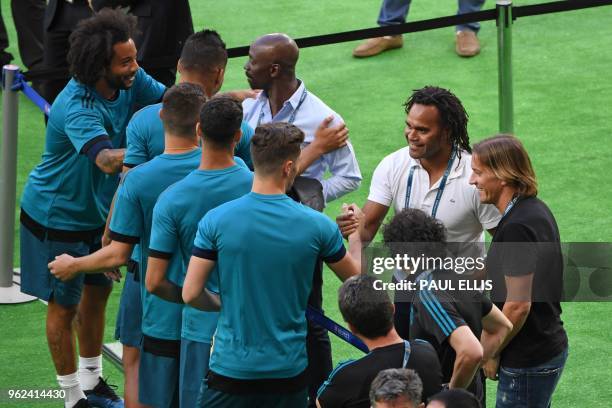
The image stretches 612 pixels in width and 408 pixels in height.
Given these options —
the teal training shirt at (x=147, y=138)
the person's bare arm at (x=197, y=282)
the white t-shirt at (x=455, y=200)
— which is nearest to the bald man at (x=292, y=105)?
the teal training shirt at (x=147, y=138)

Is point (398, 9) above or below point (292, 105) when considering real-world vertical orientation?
above

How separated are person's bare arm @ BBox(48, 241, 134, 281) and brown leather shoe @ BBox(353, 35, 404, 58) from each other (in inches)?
226

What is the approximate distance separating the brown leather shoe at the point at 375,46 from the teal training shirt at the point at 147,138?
5.19 meters

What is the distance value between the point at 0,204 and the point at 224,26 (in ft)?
15.6

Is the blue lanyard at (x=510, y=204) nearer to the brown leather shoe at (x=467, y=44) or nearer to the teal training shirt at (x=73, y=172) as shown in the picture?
the teal training shirt at (x=73, y=172)

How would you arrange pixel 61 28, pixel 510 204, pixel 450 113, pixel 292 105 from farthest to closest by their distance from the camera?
pixel 61 28 < pixel 292 105 < pixel 450 113 < pixel 510 204

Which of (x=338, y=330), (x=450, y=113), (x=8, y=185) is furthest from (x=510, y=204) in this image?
(x=8, y=185)

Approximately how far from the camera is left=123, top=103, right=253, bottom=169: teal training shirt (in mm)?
5504

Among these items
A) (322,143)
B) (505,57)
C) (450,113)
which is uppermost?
(505,57)

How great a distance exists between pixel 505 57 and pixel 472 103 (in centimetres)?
257

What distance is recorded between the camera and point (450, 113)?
5309 millimetres

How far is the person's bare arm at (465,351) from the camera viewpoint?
4.39 m

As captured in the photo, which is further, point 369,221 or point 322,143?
point 322,143

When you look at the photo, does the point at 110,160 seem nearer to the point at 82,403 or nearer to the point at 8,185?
the point at 82,403
